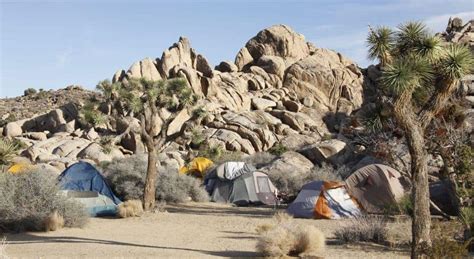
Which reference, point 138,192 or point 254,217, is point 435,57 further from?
point 138,192

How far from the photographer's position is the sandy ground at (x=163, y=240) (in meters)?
11.2

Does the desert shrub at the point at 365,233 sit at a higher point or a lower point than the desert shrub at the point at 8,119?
lower

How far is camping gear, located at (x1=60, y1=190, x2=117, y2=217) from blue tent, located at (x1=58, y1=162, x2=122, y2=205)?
78cm

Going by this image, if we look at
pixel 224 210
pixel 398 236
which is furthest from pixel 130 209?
pixel 398 236

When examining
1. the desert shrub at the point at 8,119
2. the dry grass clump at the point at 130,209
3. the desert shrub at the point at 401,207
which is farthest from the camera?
the desert shrub at the point at 8,119

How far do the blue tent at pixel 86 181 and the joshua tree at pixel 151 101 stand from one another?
2185mm

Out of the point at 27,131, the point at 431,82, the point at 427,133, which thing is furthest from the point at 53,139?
the point at 431,82

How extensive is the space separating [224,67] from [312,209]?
4768 centimetres

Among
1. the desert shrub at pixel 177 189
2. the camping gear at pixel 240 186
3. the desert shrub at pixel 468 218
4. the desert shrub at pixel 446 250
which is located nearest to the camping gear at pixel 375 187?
the camping gear at pixel 240 186

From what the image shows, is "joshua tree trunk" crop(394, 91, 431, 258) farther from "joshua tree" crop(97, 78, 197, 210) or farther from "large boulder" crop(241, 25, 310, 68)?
"large boulder" crop(241, 25, 310, 68)

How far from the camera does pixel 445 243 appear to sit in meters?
9.41

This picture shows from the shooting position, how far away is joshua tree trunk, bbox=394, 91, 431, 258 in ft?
31.4

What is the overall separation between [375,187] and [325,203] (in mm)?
2350

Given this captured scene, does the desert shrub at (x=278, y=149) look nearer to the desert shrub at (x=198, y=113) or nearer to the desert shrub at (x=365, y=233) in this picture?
the desert shrub at (x=198, y=113)
